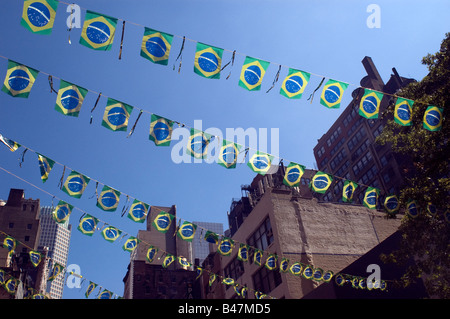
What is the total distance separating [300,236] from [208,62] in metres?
21.4

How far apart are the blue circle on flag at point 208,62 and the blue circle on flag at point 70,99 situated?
3543 mm

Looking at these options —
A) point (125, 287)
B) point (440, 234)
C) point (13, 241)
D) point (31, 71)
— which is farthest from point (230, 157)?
point (125, 287)

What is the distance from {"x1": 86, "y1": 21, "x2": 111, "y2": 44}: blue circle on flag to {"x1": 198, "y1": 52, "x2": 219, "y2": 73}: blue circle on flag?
2.42 m

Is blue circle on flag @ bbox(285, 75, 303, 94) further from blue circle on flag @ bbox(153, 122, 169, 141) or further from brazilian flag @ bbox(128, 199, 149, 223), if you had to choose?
brazilian flag @ bbox(128, 199, 149, 223)

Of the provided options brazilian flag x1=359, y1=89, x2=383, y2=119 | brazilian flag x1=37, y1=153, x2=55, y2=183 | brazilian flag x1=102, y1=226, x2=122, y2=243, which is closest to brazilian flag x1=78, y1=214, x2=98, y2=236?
brazilian flag x1=102, y1=226, x2=122, y2=243

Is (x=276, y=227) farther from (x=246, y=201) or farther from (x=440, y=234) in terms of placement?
(x=440, y=234)

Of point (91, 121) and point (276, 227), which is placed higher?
point (276, 227)

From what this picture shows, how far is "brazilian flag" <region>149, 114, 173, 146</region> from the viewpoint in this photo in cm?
1090

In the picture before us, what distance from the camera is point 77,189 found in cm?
1216

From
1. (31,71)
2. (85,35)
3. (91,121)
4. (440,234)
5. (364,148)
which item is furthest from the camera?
(364,148)

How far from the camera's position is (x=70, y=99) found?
378 inches

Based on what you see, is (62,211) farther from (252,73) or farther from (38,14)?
(252,73)
